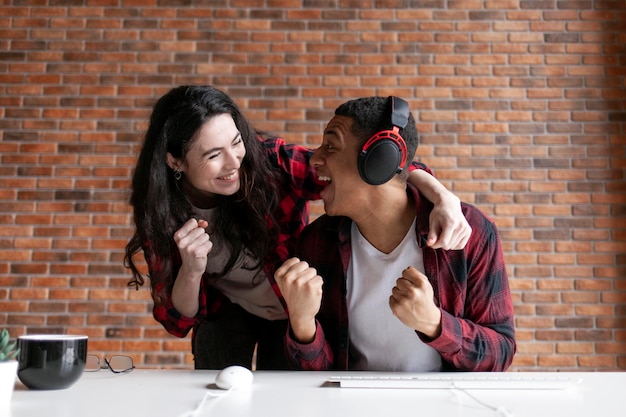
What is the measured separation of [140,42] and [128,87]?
27cm

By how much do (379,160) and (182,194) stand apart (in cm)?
65

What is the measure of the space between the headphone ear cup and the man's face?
92mm

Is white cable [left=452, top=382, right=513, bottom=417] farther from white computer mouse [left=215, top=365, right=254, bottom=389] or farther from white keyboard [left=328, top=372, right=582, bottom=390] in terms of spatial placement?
white computer mouse [left=215, top=365, right=254, bottom=389]

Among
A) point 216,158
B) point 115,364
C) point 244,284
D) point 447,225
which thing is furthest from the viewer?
point 244,284

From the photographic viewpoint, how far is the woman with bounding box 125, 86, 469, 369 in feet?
5.34

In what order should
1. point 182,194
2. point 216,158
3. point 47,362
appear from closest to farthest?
point 47,362 → point 216,158 → point 182,194

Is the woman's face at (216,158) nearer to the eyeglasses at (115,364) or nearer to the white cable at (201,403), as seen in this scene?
the eyeglasses at (115,364)

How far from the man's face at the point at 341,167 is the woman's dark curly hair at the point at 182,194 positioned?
0.26 metres

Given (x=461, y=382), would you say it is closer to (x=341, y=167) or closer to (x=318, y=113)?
(x=341, y=167)

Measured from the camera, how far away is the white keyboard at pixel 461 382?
1050mm

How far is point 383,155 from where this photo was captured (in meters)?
1.38

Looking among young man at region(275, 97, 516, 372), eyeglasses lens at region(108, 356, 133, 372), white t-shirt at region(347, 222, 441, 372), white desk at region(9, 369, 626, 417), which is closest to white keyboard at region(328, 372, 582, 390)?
white desk at region(9, 369, 626, 417)

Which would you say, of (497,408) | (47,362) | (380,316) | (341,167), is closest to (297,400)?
(497,408)

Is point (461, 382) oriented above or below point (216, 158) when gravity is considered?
below
